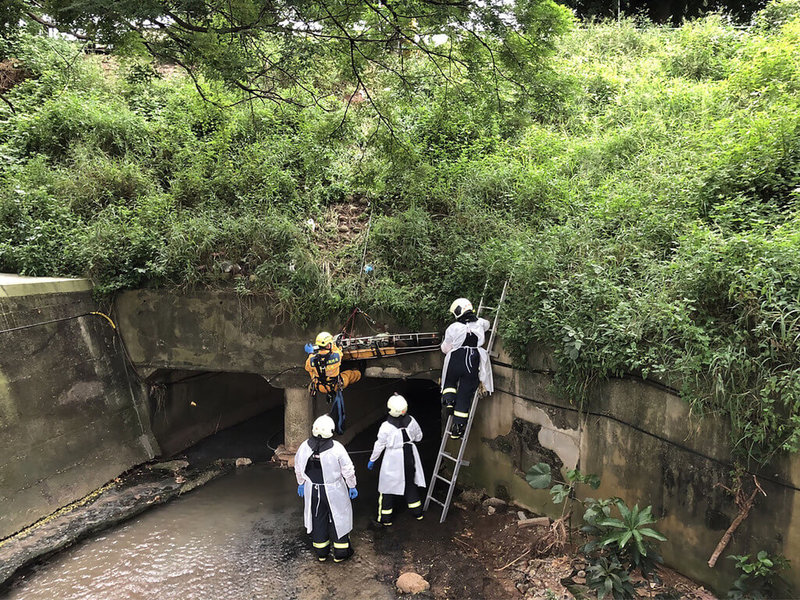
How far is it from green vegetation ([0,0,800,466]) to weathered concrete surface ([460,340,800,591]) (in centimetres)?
29


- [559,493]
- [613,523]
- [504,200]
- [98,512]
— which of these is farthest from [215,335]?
[613,523]

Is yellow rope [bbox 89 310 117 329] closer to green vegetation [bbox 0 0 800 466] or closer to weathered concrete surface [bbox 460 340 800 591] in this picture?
green vegetation [bbox 0 0 800 466]

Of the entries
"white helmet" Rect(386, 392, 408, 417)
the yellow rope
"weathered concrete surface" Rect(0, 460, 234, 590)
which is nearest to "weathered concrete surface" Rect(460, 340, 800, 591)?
"white helmet" Rect(386, 392, 408, 417)

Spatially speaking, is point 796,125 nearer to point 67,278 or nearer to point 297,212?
point 297,212

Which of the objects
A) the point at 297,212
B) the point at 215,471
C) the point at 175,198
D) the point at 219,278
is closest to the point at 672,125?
the point at 297,212

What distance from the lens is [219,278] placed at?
7.54 m

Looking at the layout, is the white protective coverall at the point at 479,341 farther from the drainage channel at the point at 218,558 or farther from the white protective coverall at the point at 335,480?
the drainage channel at the point at 218,558

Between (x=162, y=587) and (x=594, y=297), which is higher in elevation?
(x=594, y=297)

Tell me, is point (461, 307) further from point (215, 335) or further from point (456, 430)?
point (215, 335)

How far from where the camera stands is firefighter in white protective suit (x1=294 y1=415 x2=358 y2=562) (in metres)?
5.40

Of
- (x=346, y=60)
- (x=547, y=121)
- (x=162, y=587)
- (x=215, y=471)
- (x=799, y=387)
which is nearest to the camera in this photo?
(x=799, y=387)

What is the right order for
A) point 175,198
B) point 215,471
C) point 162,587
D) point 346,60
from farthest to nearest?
point 175,198 → point 215,471 → point 346,60 → point 162,587

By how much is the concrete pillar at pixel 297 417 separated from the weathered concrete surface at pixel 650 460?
3297mm

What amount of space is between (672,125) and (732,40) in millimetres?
5035
